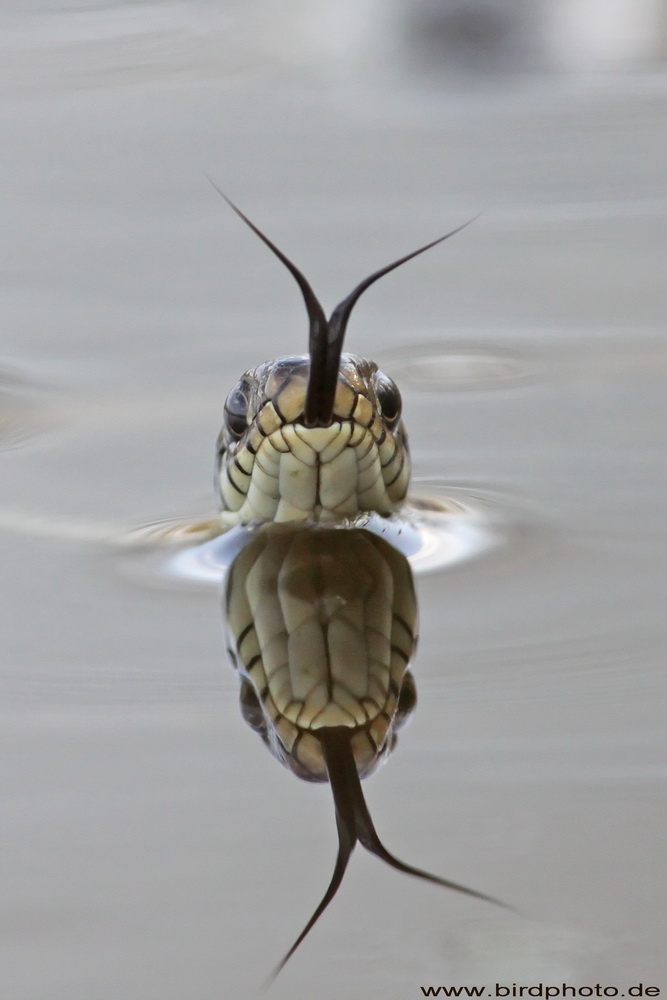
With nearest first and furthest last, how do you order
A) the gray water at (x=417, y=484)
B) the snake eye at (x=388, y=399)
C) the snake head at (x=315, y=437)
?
the gray water at (x=417, y=484) < the snake head at (x=315, y=437) < the snake eye at (x=388, y=399)

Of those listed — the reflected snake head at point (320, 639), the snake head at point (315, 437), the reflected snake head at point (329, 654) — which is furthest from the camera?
the snake head at point (315, 437)

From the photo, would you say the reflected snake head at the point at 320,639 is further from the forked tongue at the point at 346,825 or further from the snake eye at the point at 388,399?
the snake eye at the point at 388,399

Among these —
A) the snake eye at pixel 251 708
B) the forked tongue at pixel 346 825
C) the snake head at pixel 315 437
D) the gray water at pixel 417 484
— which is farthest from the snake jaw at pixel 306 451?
the forked tongue at pixel 346 825

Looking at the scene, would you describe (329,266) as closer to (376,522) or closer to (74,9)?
(376,522)

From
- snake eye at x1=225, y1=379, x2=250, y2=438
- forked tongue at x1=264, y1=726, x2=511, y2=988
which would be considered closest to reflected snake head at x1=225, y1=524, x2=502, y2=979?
forked tongue at x1=264, y1=726, x2=511, y2=988

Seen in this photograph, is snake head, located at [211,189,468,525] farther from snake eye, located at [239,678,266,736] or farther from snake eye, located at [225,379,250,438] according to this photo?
snake eye, located at [239,678,266,736]

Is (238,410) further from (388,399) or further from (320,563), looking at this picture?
(320,563)
